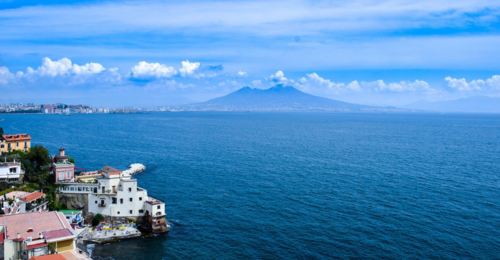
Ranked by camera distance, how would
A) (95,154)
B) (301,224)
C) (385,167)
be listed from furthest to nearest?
1. (95,154)
2. (385,167)
3. (301,224)

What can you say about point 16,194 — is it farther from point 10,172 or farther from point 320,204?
point 320,204

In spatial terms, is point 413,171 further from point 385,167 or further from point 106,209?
point 106,209

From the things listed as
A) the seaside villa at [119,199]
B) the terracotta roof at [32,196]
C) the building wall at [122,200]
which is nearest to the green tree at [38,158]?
the terracotta roof at [32,196]

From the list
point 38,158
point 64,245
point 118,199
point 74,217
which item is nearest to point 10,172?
point 38,158

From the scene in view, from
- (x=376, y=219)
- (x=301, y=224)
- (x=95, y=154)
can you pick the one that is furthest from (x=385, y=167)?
(x=95, y=154)

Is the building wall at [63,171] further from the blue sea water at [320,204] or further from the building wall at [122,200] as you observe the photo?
the blue sea water at [320,204]

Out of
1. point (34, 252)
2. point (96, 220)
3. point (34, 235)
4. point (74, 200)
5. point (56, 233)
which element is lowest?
point (96, 220)
